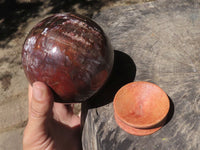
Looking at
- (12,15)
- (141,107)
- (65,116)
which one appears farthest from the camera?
(12,15)

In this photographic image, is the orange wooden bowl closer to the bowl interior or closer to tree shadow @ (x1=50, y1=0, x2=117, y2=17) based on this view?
the bowl interior

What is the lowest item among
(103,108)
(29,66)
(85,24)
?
(103,108)

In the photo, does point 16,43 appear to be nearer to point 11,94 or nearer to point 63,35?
point 11,94

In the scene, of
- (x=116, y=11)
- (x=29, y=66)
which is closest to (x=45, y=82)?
(x=29, y=66)

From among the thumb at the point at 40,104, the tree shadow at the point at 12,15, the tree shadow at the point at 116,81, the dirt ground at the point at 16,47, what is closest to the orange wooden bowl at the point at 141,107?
the tree shadow at the point at 116,81

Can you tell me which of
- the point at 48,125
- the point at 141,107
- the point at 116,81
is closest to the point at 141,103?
the point at 141,107

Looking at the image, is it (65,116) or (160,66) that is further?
(65,116)

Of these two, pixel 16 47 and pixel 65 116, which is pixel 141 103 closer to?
pixel 65 116
